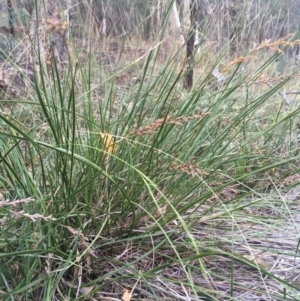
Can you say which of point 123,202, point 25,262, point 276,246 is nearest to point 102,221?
point 123,202

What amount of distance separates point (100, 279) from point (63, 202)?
196 millimetres

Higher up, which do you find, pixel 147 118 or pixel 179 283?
pixel 147 118

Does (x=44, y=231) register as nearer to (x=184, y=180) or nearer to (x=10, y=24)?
(x=184, y=180)

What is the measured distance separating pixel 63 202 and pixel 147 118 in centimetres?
55

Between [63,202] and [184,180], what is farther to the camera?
[184,180]

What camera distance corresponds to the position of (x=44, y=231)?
3.00 feet

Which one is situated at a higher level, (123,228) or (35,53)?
(35,53)

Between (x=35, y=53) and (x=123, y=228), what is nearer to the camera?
(x=123, y=228)

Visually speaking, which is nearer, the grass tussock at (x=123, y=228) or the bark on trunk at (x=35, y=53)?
the grass tussock at (x=123, y=228)

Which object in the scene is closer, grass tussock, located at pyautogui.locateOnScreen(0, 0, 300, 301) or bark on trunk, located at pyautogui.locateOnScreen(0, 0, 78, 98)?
grass tussock, located at pyautogui.locateOnScreen(0, 0, 300, 301)

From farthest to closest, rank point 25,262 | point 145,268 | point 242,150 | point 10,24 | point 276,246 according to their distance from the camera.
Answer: point 10,24 → point 242,150 → point 276,246 → point 145,268 → point 25,262

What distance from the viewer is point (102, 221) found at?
1000 mm

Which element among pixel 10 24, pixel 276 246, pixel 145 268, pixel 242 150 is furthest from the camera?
pixel 10 24

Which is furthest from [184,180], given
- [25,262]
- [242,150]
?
[25,262]
